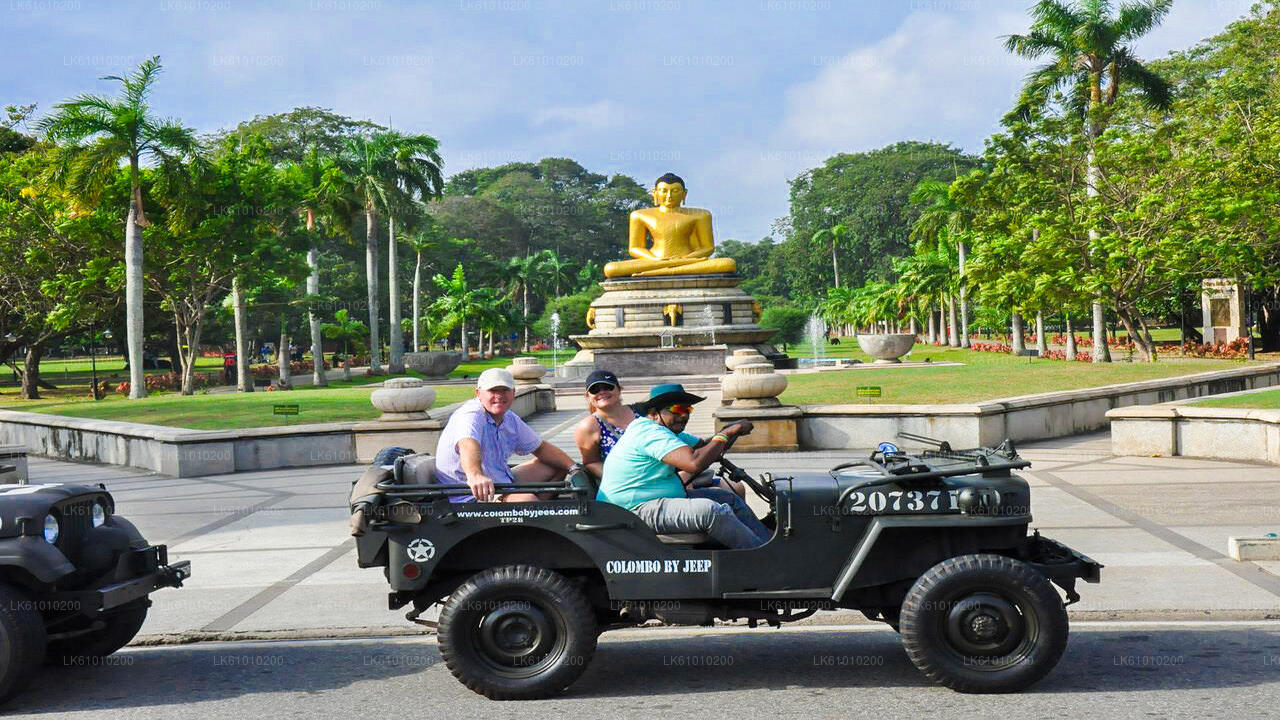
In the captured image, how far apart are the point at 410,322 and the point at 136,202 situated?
37646 mm

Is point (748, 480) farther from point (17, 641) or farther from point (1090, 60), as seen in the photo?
point (1090, 60)

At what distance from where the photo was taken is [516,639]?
17.0 ft

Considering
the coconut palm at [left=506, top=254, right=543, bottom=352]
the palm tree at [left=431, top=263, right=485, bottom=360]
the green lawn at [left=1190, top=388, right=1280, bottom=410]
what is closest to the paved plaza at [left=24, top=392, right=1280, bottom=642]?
the green lawn at [left=1190, top=388, right=1280, bottom=410]

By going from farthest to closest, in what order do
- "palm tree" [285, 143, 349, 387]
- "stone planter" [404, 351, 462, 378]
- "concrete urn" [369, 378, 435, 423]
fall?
"stone planter" [404, 351, 462, 378] → "palm tree" [285, 143, 349, 387] → "concrete urn" [369, 378, 435, 423]

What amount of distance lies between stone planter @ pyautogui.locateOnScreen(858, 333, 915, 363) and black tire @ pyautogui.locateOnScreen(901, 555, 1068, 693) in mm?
30650

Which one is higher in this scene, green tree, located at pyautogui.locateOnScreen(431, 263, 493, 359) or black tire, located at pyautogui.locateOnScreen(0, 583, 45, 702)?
green tree, located at pyautogui.locateOnScreen(431, 263, 493, 359)

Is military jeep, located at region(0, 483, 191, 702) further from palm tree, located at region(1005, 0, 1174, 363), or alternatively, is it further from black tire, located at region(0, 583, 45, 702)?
palm tree, located at region(1005, 0, 1174, 363)

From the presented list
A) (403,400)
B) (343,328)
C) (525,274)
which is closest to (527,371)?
(403,400)

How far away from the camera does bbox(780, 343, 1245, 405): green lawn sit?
18.2 metres

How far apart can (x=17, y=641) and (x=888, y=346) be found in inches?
1274

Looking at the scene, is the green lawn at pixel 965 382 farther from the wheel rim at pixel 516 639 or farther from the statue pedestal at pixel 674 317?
the wheel rim at pixel 516 639

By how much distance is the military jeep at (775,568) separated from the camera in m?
5.01

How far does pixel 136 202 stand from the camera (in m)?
28.4

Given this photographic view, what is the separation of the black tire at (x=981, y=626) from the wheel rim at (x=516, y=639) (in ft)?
5.36
